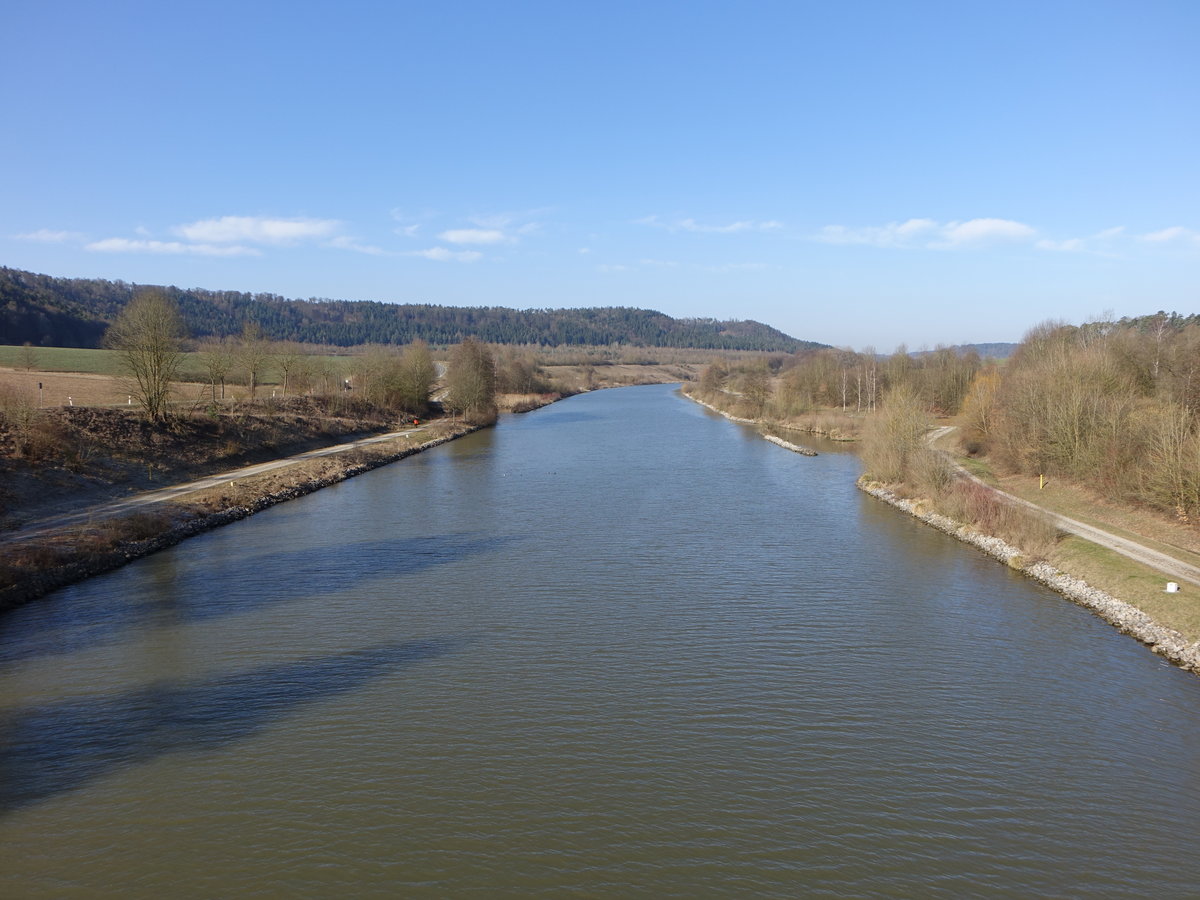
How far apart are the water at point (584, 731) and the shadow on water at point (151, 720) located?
0.06 meters

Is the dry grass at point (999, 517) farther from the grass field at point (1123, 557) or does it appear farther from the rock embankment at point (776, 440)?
the rock embankment at point (776, 440)

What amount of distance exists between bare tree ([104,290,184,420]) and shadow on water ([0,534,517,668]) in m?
16.0

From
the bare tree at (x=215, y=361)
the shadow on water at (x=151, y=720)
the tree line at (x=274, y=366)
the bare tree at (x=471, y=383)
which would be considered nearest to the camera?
the shadow on water at (x=151, y=720)

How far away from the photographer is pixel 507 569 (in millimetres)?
20328

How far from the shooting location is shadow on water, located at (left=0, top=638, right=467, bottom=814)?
10609 millimetres

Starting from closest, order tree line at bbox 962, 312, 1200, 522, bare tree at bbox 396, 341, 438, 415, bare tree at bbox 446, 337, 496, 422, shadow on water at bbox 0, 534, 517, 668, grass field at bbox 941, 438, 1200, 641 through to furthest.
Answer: shadow on water at bbox 0, 534, 517, 668 < grass field at bbox 941, 438, 1200, 641 < tree line at bbox 962, 312, 1200, 522 < bare tree at bbox 396, 341, 438, 415 < bare tree at bbox 446, 337, 496, 422

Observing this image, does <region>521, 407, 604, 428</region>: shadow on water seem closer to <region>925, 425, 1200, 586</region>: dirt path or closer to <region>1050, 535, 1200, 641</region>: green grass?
<region>925, 425, 1200, 586</region>: dirt path

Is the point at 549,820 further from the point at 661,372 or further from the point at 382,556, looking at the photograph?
the point at 661,372

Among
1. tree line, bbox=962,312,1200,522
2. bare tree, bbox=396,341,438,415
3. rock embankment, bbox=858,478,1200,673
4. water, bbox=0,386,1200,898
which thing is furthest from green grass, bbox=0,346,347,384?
tree line, bbox=962,312,1200,522

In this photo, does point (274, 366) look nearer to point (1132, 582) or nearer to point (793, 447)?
point (793, 447)

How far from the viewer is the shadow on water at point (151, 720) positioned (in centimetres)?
1061

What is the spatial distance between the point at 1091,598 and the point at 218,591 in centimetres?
2151

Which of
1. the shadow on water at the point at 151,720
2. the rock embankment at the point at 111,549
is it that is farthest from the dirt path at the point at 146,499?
the shadow on water at the point at 151,720

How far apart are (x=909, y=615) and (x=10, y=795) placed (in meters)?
17.0
